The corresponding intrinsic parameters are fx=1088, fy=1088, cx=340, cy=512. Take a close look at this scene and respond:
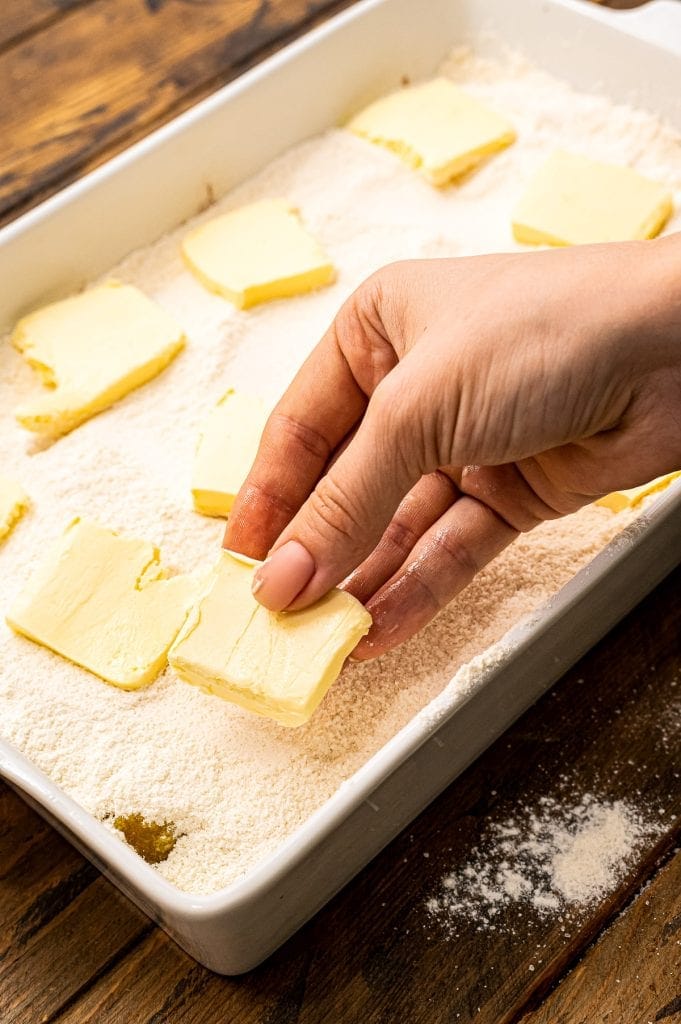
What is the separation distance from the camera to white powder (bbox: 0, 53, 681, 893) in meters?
0.87

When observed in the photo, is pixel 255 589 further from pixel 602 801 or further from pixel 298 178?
pixel 298 178

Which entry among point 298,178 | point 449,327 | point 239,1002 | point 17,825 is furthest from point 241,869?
point 298,178

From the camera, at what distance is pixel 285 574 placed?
2.68ft

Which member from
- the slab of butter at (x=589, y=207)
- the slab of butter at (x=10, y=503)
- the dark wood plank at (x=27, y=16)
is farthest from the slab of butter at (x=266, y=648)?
the dark wood plank at (x=27, y=16)

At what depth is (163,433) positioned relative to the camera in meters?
1.13

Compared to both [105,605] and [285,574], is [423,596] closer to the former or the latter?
[285,574]

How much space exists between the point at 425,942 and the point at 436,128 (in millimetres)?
971

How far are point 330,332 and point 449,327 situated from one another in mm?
204

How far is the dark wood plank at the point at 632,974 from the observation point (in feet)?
2.75

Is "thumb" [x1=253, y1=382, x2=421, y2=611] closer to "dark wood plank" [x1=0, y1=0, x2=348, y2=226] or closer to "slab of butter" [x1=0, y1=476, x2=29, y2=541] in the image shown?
"slab of butter" [x1=0, y1=476, x2=29, y2=541]

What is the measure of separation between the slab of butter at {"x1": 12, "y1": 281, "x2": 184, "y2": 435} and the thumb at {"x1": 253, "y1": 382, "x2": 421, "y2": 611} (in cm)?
39

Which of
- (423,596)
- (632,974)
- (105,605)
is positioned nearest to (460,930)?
(632,974)

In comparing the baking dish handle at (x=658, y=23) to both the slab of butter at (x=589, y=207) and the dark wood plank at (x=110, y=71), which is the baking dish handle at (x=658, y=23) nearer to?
the slab of butter at (x=589, y=207)

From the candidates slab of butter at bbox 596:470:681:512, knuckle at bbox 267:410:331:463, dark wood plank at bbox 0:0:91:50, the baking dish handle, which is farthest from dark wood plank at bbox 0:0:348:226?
slab of butter at bbox 596:470:681:512
